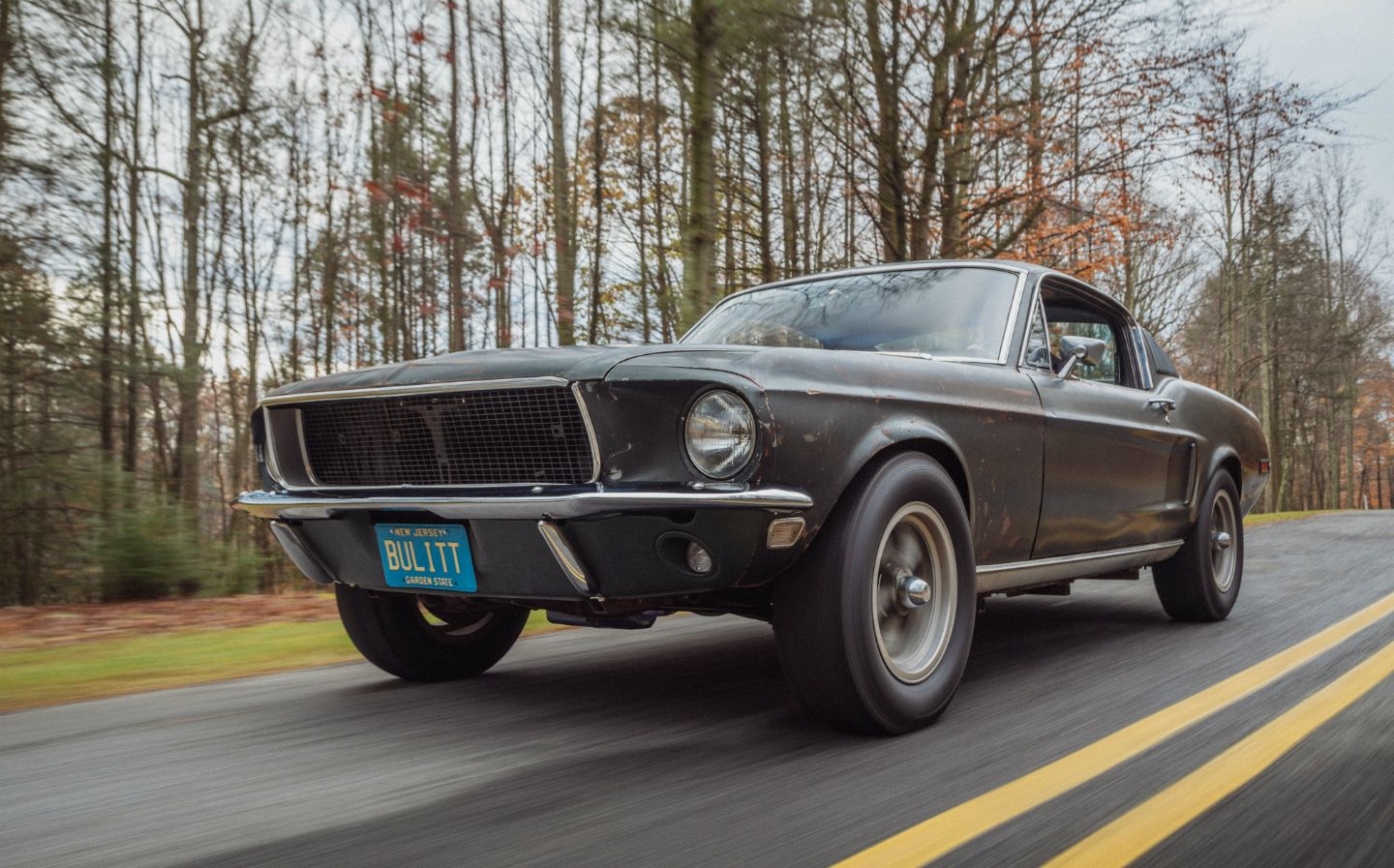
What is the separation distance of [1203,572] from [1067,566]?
1489 millimetres

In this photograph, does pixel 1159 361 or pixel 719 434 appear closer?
pixel 719 434

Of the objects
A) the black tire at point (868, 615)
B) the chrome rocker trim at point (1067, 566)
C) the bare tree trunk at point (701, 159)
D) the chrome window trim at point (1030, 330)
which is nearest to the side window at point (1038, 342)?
the chrome window trim at point (1030, 330)

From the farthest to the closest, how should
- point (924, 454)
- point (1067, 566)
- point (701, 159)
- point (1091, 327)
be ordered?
point (701, 159), point (1091, 327), point (1067, 566), point (924, 454)

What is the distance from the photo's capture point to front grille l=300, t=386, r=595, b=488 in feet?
9.61

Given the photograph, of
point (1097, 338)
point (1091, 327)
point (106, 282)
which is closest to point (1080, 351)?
point (1097, 338)

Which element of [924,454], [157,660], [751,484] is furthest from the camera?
[157,660]

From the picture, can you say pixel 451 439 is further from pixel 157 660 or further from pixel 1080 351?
pixel 1080 351

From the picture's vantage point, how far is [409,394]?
3.16 meters

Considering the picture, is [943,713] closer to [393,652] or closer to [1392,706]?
[1392,706]

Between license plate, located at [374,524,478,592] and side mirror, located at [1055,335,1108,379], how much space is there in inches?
98.3

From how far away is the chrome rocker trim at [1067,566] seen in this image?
3.63 metres

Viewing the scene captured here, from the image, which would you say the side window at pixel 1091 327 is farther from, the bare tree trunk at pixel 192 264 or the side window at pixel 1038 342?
the bare tree trunk at pixel 192 264

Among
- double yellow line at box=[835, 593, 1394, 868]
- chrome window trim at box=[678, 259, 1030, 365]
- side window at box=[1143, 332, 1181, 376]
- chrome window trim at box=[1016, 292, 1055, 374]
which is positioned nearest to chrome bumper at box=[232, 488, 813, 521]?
double yellow line at box=[835, 593, 1394, 868]

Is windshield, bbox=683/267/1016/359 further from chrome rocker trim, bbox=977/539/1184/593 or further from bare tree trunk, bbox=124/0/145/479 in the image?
bare tree trunk, bbox=124/0/145/479
